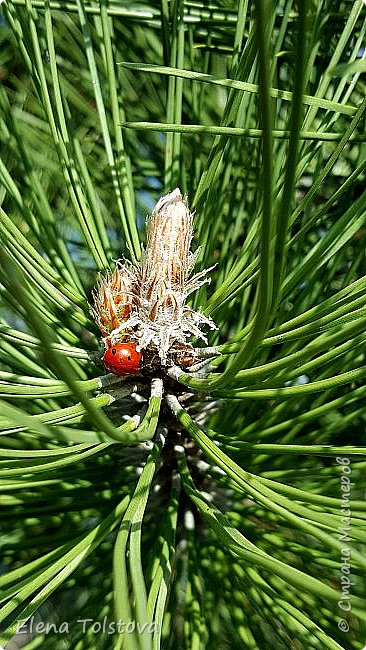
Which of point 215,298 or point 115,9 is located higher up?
point 115,9

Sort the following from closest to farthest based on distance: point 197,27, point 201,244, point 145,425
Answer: point 145,425 → point 201,244 → point 197,27

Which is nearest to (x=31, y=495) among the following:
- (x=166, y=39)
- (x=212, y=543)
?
(x=212, y=543)

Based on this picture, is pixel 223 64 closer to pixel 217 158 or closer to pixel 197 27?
pixel 197 27

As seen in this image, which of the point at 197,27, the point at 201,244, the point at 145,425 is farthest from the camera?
the point at 197,27

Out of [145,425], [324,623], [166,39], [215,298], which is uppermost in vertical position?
[166,39]
